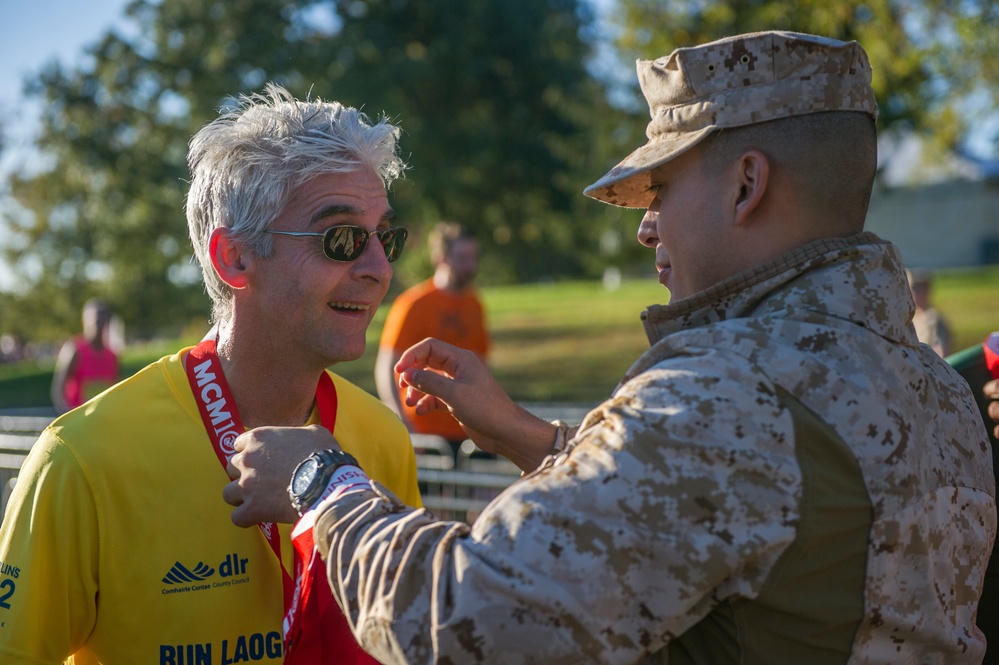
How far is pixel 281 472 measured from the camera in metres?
2.22

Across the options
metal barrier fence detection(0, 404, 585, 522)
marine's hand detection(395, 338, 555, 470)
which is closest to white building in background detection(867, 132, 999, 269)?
metal barrier fence detection(0, 404, 585, 522)

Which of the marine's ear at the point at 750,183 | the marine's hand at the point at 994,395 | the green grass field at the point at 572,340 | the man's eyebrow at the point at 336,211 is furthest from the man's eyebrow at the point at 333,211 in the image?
the green grass field at the point at 572,340

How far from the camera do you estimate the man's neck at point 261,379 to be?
3.11 metres

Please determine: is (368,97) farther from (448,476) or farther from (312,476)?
(312,476)

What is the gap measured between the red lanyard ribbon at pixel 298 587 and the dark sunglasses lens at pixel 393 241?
0.69 meters

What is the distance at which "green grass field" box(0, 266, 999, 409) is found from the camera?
19.5m

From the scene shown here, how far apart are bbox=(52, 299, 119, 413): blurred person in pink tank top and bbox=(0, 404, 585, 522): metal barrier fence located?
2448 mm

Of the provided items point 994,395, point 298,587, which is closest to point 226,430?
point 298,587

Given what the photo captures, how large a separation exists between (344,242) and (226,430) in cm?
69

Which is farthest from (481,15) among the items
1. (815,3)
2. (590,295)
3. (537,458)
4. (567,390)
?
(537,458)

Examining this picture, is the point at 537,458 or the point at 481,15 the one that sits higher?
the point at 481,15

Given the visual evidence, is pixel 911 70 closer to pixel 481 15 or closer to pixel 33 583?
pixel 33 583

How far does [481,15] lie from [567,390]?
13317 millimetres

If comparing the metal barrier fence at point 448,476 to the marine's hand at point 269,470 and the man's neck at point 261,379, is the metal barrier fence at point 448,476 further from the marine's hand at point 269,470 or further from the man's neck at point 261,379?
the marine's hand at point 269,470
